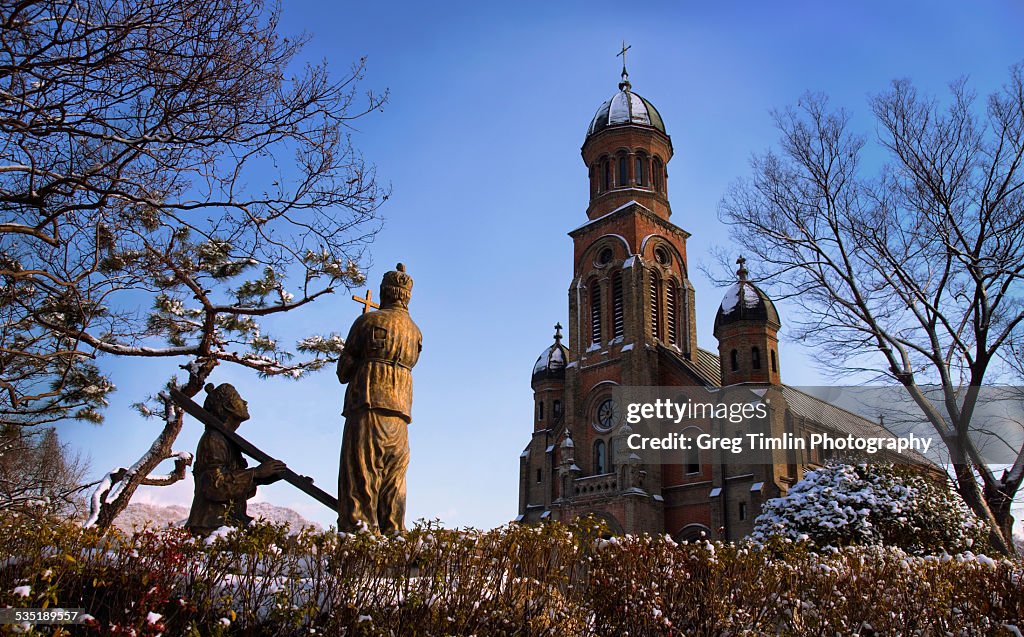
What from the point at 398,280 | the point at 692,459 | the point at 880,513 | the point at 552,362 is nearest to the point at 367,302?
the point at 398,280

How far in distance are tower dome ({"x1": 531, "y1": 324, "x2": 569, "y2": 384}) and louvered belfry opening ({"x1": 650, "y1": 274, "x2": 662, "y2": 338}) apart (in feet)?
17.1

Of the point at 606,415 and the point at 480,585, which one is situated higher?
the point at 606,415

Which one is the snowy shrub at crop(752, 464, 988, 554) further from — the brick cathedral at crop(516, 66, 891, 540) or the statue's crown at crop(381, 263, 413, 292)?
the statue's crown at crop(381, 263, 413, 292)

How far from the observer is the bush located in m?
4.73

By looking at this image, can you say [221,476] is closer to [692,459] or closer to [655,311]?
[692,459]

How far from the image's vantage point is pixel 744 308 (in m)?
30.2

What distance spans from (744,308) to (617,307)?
18.2 feet

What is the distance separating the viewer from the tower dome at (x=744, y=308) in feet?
98.9

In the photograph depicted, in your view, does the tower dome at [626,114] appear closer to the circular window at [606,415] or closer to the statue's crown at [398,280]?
the circular window at [606,415]

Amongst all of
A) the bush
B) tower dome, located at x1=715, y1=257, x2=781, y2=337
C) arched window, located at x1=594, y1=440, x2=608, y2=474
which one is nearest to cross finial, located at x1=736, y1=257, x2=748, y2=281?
tower dome, located at x1=715, y1=257, x2=781, y2=337

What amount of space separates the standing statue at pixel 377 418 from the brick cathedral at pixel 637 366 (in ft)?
66.3

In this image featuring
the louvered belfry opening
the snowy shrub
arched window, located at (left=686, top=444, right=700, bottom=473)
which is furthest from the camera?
the louvered belfry opening

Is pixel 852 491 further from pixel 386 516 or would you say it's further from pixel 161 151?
pixel 161 151

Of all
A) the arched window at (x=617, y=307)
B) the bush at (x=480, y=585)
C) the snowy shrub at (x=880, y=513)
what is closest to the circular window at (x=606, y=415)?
the arched window at (x=617, y=307)
